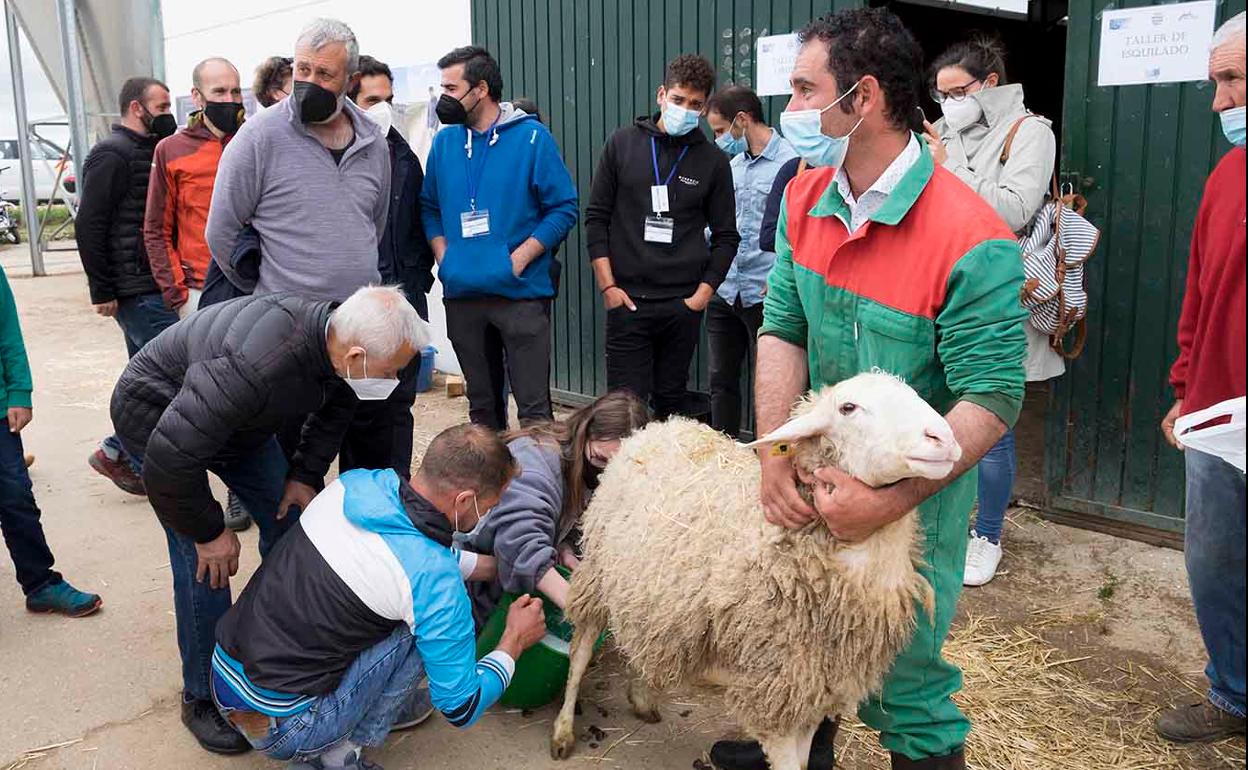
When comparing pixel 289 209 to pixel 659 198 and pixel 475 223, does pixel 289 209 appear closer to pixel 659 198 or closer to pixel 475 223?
pixel 475 223

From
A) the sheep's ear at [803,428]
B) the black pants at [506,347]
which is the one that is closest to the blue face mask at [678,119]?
the black pants at [506,347]

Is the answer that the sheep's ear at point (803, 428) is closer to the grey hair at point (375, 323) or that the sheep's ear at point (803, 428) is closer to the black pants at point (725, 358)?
the grey hair at point (375, 323)

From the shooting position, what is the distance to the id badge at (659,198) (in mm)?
5188

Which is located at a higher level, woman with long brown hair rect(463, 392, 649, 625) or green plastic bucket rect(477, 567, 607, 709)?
woman with long brown hair rect(463, 392, 649, 625)

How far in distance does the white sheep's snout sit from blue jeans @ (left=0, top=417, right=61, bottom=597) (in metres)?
3.63

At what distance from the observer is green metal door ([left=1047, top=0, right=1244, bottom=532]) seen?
14.6 ft

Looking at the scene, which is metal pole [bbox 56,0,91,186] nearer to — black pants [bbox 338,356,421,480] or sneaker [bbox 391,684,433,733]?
black pants [bbox 338,356,421,480]

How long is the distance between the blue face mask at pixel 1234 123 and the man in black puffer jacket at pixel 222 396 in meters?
2.31

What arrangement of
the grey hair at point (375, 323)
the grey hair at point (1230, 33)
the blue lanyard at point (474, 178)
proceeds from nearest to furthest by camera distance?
the grey hair at point (1230, 33), the grey hair at point (375, 323), the blue lanyard at point (474, 178)

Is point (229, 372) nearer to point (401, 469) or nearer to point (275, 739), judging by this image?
point (275, 739)

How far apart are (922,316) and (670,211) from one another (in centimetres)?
308

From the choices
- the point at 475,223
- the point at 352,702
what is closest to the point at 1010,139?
the point at 475,223

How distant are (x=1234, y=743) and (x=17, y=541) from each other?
455 cm

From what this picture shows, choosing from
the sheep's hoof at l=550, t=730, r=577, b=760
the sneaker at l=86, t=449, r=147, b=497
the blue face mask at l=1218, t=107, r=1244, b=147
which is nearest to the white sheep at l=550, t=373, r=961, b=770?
the sheep's hoof at l=550, t=730, r=577, b=760
